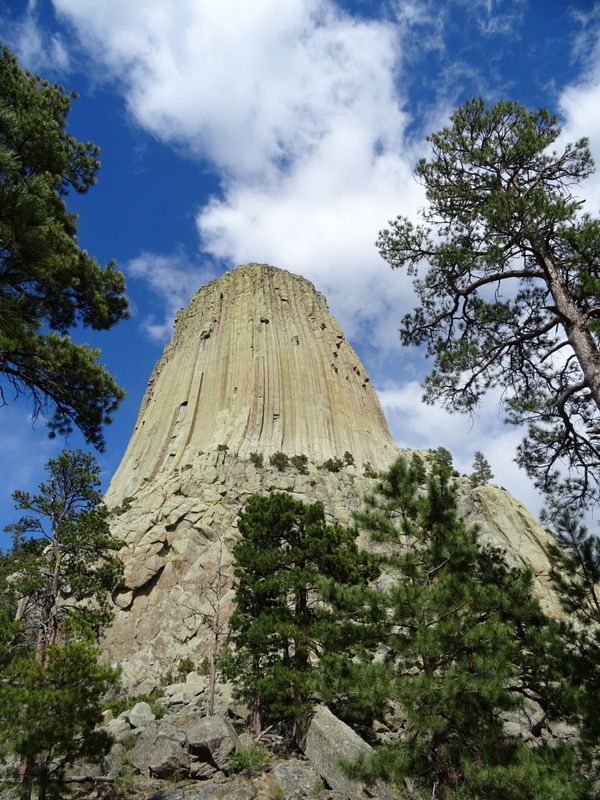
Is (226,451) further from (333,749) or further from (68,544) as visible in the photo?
(333,749)

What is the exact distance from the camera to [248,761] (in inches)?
433

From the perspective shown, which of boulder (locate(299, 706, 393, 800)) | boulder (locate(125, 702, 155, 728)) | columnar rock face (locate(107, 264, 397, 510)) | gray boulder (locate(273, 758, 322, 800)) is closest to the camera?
boulder (locate(299, 706, 393, 800))

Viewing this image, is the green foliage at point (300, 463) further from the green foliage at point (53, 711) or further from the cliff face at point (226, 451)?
the green foliage at point (53, 711)

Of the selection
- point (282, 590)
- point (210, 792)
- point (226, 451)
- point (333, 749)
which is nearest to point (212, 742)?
point (210, 792)

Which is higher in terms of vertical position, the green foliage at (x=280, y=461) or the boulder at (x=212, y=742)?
the green foliage at (x=280, y=461)

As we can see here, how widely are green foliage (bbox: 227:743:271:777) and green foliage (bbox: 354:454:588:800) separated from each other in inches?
193

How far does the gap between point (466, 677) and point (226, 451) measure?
30279mm

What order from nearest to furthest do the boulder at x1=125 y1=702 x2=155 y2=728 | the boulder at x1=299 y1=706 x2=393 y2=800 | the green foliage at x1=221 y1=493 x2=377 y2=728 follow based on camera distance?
the boulder at x1=299 y1=706 x2=393 y2=800 → the green foliage at x1=221 y1=493 x2=377 y2=728 → the boulder at x1=125 y1=702 x2=155 y2=728

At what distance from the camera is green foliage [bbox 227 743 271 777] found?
10.9 m

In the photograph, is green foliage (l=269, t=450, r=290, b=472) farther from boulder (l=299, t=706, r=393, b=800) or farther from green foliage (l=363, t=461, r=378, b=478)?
boulder (l=299, t=706, r=393, b=800)

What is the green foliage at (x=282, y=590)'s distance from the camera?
1241cm

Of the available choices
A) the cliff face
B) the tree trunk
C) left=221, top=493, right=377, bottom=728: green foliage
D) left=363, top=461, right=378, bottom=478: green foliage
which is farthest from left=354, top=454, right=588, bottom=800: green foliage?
left=363, top=461, right=378, bottom=478: green foliage

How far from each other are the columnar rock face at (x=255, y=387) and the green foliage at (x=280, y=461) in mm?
2359

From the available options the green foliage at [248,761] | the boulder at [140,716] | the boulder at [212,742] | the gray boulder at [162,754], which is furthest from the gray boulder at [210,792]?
the boulder at [140,716]
